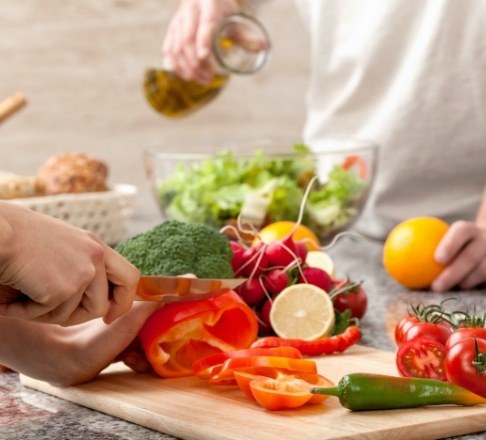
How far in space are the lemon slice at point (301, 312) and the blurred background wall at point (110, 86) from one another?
231 cm

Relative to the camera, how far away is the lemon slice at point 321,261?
172cm

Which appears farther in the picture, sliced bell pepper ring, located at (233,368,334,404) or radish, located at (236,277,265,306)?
radish, located at (236,277,265,306)

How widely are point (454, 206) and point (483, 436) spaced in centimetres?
144

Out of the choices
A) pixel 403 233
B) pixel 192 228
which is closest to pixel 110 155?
pixel 403 233

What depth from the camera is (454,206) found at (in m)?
2.51

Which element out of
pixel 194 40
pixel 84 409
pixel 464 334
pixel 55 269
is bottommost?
pixel 84 409

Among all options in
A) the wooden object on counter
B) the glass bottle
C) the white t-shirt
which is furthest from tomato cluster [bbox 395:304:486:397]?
the wooden object on counter

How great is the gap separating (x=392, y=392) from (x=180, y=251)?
405mm

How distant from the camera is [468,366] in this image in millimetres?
1183

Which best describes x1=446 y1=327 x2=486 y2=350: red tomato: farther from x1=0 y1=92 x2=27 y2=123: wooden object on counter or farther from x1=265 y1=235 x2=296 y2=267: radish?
x1=0 y1=92 x2=27 y2=123: wooden object on counter

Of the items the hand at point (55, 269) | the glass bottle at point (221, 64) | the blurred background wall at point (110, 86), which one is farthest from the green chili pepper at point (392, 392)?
the blurred background wall at point (110, 86)

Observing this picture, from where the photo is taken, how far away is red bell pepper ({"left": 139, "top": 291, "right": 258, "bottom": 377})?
132 centimetres

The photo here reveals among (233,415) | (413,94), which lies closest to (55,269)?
(233,415)

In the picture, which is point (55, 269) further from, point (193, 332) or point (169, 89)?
point (169, 89)
